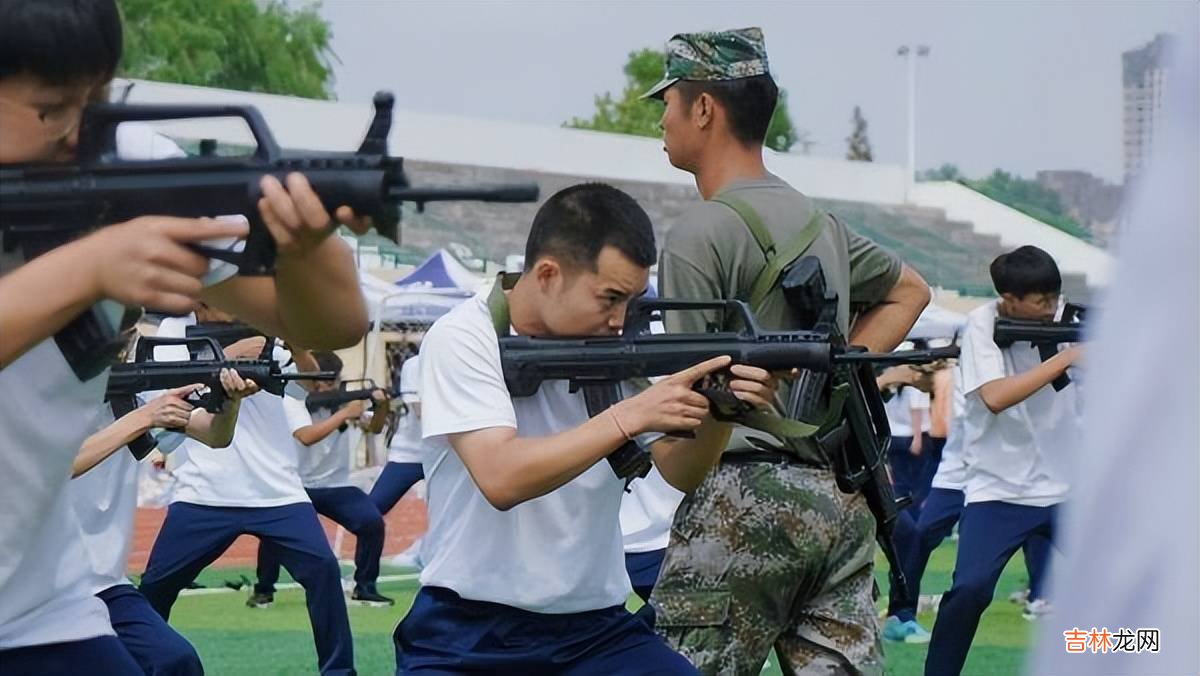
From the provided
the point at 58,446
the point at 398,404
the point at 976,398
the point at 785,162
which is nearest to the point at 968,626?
the point at 976,398

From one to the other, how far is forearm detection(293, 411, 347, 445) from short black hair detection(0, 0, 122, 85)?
27.7 ft

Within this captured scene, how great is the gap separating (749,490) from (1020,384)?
321 centimetres

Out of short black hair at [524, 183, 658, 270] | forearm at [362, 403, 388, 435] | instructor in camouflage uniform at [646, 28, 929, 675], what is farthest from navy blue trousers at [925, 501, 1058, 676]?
forearm at [362, 403, 388, 435]

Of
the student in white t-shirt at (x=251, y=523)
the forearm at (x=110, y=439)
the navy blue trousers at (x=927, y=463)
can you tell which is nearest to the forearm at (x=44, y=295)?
the forearm at (x=110, y=439)

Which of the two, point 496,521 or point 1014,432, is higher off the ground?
point 496,521

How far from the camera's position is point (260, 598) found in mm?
12062

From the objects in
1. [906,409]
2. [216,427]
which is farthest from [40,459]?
[906,409]

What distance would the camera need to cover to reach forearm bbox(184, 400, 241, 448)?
7074 millimetres

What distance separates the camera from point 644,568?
7027 millimetres

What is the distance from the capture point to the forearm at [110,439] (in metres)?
5.54

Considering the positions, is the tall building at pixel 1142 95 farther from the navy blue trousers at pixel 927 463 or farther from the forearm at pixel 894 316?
the navy blue trousers at pixel 927 463

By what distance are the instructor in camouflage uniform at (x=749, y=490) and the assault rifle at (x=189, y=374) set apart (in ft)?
8.30

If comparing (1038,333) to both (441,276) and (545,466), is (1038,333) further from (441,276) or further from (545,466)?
(441,276)

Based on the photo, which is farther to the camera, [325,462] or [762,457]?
[325,462]
